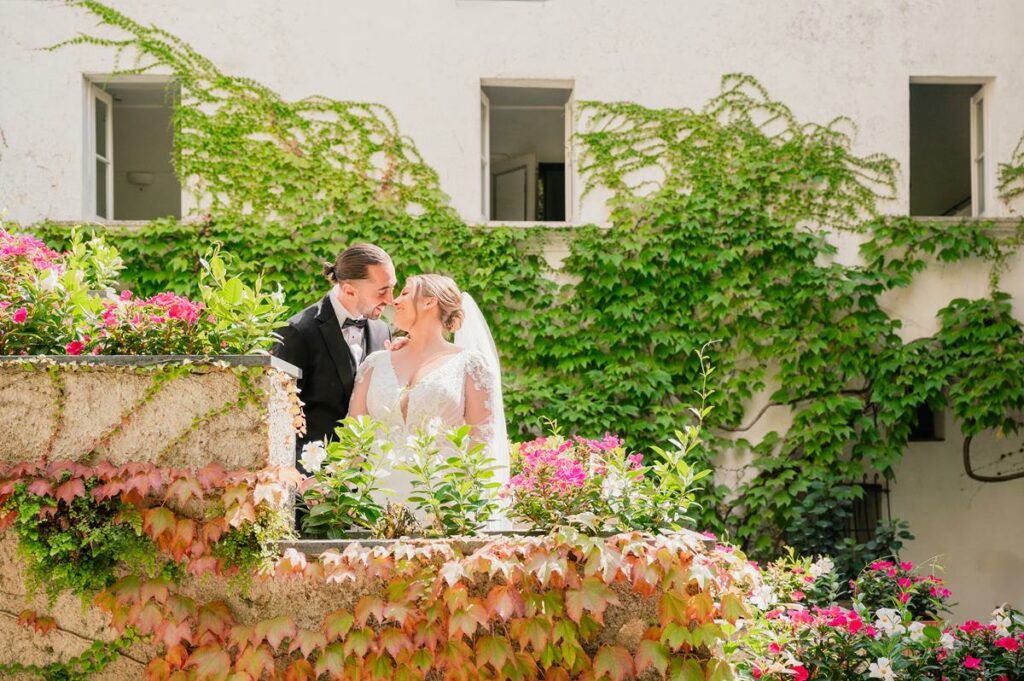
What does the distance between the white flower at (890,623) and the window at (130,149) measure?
6.32 metres

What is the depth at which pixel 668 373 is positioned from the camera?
302 inches

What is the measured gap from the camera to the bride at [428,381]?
3934 mm

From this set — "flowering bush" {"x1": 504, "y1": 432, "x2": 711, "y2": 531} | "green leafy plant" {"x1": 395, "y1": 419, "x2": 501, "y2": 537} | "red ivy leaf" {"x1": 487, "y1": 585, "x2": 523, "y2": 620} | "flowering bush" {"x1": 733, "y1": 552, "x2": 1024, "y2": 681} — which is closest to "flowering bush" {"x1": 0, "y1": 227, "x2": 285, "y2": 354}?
"green leafy plant" {"x1": 395, "y1": 419, "x2": 501, "y2": 537}

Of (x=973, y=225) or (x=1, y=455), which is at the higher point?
(x=973, y=225)

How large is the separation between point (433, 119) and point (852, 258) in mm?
3877

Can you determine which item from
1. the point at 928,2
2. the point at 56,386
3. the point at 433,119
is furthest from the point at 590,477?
the point at 928,2

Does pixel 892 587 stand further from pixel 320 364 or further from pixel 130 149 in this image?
pixel 130 149

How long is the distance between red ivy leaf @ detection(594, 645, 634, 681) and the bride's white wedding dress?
1215 mm

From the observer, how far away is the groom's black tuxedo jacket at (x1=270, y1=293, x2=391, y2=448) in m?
4.65

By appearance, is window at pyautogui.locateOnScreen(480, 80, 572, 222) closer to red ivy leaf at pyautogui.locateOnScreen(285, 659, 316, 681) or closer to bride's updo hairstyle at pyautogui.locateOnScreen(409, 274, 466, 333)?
bride's updo hairstyle at pyautogui.locateOnScreen(409, 274, 466, 333)

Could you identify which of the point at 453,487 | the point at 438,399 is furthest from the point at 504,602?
the point at 438,399

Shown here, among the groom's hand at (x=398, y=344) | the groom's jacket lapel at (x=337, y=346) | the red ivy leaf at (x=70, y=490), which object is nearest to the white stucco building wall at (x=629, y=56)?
the groom's jacket lapel at (x=337, y=346)

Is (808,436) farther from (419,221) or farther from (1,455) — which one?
(1,455)

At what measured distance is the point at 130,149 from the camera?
11.4 meters
